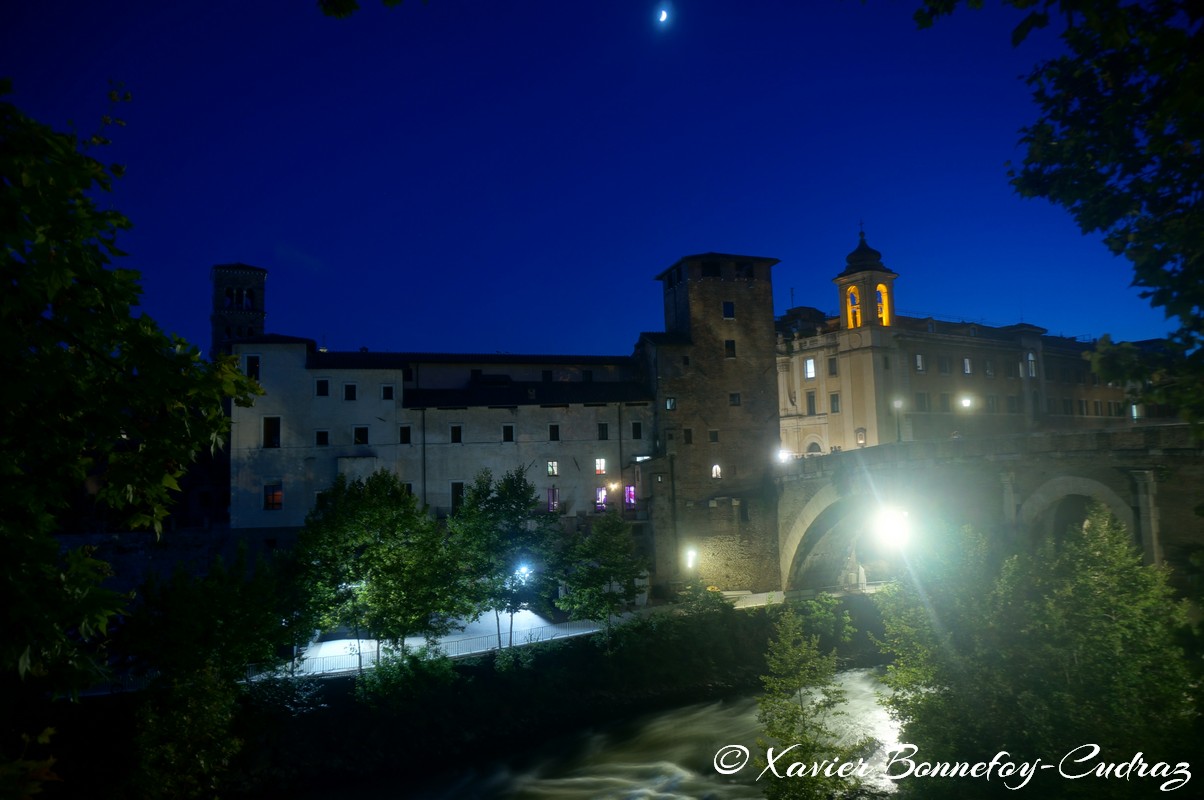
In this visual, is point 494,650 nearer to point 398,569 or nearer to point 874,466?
point 398,569

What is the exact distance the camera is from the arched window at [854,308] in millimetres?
A: 55469

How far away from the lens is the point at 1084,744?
55.3ft

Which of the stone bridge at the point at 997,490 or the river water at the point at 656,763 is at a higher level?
the stone bridge at the point at 997,490

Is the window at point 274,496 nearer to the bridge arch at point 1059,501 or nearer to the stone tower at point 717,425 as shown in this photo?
the stone tower at point 717,425

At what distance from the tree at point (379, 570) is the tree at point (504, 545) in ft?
4.15

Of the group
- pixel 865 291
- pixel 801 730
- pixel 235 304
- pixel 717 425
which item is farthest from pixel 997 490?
pixel 235 304

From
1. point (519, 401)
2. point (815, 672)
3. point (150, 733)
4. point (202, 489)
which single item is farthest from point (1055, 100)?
point (202, 489)

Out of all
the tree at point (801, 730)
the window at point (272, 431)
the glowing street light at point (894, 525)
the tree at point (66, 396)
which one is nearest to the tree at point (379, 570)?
the window at point (272, 431)

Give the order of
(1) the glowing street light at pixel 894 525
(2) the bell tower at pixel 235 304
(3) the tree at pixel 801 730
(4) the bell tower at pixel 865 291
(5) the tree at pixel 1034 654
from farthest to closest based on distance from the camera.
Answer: (2) the bell tower at pixel 235 304, (4) the bell tower at pixel 865 291, (1) the glowing street light at pixel 894 525, (3) the tree at pixel 801 730, (5) the tree at pixel 1034 654

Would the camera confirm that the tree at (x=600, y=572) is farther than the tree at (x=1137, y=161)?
Yes

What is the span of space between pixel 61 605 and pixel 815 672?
18.6 m

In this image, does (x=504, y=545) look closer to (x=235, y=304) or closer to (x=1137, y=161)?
(x=1137, y=161)

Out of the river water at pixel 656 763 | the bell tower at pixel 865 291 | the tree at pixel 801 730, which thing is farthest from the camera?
the bell tower at pixel 865 291

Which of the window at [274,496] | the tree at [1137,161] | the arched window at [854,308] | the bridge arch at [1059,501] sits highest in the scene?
the arched window at [854,308]
